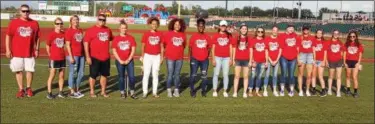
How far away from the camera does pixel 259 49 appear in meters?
9.10

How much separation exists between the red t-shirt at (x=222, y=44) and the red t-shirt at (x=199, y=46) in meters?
0.22

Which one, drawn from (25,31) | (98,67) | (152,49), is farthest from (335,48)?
(25,31)

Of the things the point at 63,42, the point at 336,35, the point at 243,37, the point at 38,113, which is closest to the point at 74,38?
the point at 63,42

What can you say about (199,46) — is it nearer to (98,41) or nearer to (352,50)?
(98,41)

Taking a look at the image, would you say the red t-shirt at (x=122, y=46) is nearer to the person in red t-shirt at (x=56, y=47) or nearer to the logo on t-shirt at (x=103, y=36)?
the logo on t-shirt at (x=103, y=36)

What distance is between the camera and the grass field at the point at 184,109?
22.8 ft

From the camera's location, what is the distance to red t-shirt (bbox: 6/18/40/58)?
829cm

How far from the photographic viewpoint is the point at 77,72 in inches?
358

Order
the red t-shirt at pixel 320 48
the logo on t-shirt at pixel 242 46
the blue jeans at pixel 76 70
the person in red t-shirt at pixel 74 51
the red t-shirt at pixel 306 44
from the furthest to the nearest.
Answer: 1. the red t-shirt at pixel 320 48
2. the red t-shirt at pixel 306 44
3. the logo on t-shirt at pixel 242 46
4. the blue jeans at pixel 76 70
5. the person in red t-shirt at pixel 74 51

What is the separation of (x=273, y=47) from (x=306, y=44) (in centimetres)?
89

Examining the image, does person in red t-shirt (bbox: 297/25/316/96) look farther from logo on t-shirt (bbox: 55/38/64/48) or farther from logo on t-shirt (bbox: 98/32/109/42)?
logo on t-shirt (bbox: 55/38/64/48)

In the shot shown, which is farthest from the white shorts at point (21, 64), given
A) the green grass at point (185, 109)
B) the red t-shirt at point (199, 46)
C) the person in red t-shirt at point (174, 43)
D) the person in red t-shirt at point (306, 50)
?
the person in red t-shirt at point (306, 50)

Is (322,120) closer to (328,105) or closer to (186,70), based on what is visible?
(328,105)

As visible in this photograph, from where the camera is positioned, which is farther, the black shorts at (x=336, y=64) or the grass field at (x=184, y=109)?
the black shorts at (x=336, y=64)
